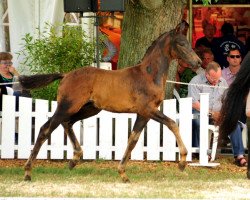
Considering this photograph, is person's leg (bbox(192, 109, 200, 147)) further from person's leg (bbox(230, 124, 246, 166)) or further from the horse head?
the horse head

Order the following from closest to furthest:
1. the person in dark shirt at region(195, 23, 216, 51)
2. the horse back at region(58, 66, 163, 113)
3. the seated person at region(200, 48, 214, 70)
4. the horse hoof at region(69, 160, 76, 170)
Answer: the horse back at region(58, 66, 163, 113)
the horse hoof at region(69, 160, 76, 170)
the seated person at region(200, 48, 214, 70)
the person in dark shirt at region(195, 23, 216, 51)

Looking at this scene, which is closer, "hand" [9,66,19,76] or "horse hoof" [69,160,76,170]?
"horse hoof" [69,160,76,170]

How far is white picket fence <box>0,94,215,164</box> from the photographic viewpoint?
50.9ft

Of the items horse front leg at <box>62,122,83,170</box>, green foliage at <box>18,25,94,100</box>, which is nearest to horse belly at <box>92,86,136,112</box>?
horse front leg at <box>62,122,83,170</box>

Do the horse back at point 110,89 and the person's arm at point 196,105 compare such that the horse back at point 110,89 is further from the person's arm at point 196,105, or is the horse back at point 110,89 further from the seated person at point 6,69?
the seated person at point 6,69

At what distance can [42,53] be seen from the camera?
1756 centimetres

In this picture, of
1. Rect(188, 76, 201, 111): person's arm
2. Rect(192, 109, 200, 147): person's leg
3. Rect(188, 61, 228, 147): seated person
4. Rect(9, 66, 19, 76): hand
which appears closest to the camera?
Rect(192, 109, 200, 147): person's leg

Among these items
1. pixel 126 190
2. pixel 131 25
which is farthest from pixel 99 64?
pixel 126 190

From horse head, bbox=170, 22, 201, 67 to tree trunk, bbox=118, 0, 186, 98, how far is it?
8.77 feet

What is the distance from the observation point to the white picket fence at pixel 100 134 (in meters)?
15.5

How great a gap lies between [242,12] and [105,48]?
10.3ft

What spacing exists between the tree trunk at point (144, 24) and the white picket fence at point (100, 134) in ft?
4.08

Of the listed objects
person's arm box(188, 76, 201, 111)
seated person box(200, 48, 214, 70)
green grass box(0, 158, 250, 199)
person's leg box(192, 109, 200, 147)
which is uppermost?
seated person box(200, 48, 214, 70)

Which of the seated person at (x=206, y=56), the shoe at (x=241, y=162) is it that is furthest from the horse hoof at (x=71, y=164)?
the seated person at (x=206, y=56)
